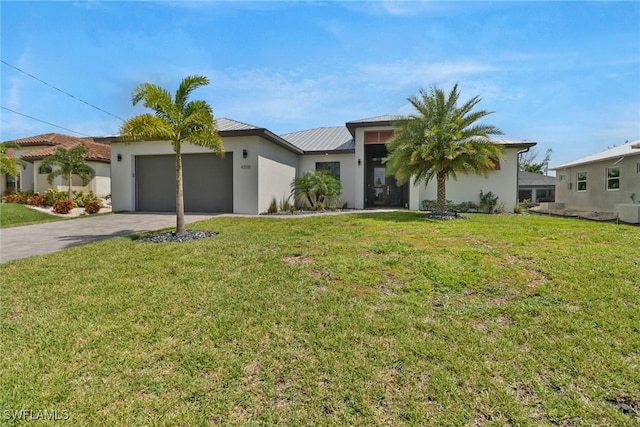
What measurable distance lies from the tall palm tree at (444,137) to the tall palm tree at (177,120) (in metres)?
7.23

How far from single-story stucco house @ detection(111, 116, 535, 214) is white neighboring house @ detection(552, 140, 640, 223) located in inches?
209

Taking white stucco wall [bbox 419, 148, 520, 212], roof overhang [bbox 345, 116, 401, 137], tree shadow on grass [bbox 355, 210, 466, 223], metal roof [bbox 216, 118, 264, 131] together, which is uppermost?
roof overhang [bbox 345, 116, 401, 137]

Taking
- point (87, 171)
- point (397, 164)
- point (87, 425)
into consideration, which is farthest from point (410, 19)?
Answer: point (87, 171)

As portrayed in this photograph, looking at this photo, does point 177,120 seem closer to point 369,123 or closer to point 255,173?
point 255,173

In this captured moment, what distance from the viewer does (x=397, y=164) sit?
12.0 m

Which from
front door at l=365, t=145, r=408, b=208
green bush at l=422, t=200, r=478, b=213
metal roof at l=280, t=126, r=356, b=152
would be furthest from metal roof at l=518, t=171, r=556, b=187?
metal roof at l=280, t=126, r=356, b=152

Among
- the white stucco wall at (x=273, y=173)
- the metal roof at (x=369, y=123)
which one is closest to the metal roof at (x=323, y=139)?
the metal roof at (x=369, y=123)

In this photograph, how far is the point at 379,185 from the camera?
63.4 ft

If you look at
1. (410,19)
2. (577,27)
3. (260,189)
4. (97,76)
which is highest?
(97,76)

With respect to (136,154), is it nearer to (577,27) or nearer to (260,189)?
(260,189)

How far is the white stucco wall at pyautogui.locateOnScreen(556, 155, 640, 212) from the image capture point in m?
16.2

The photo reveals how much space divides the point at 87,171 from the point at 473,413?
2253cm

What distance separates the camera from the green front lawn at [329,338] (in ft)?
8.16

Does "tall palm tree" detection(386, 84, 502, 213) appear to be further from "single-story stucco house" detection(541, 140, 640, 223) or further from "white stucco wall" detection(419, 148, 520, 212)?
"single-story stucco house" detection(541, 140, 640, 223)
